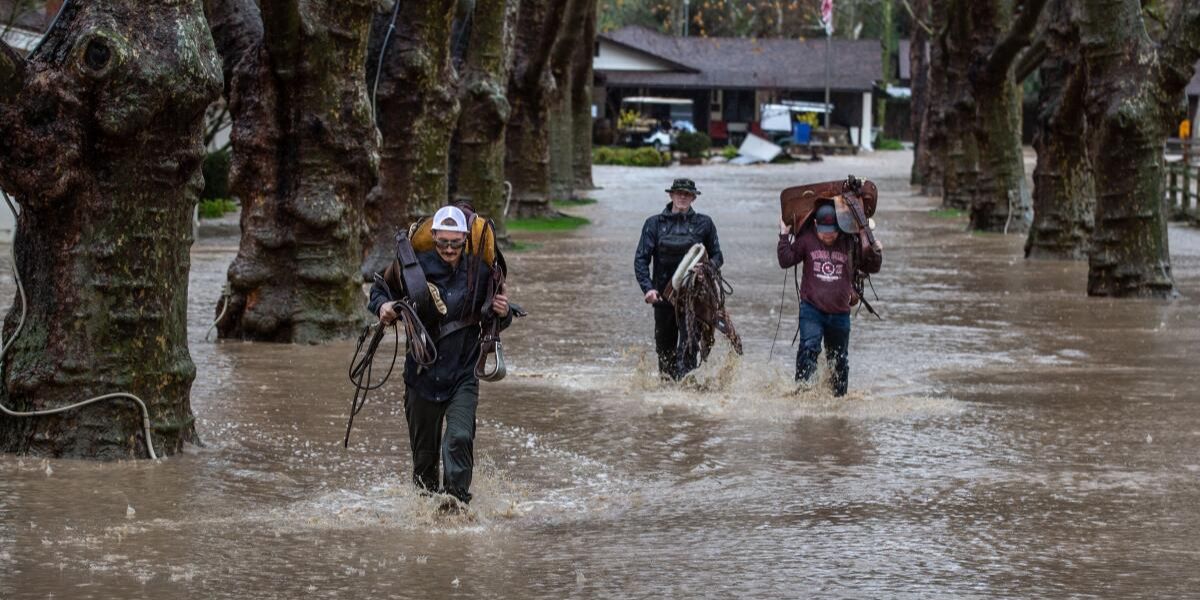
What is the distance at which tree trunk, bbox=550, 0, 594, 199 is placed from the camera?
33.6 m

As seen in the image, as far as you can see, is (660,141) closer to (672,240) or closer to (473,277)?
→ (672,240)

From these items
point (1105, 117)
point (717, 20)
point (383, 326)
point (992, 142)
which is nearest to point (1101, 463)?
point (383, 326)

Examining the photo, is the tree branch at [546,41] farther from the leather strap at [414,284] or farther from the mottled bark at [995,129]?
the leather strap at [414,284]

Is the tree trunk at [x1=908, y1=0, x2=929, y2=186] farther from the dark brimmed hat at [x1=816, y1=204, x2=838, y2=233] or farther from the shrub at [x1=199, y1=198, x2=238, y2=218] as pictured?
the dark brimmed hat at [x1=816, y1=204, x2=838, y2=233]

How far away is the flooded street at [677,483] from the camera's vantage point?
25.8ft

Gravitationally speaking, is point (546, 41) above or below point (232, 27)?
above

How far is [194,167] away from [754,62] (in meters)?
75.5

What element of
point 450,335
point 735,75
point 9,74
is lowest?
point 450,335

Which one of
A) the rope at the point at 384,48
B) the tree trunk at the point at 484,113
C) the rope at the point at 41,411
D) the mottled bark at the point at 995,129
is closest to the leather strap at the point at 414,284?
the rope at the point at 41,411

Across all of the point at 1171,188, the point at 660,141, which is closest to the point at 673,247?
the point at 1171,188

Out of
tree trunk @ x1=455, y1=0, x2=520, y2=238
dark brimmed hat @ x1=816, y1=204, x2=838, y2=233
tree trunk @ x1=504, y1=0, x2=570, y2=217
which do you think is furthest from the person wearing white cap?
tree trunk @ x1=504, y1=0, x2=570, y2=217

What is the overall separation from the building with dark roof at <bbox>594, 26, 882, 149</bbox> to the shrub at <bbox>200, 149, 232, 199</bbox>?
159 feet

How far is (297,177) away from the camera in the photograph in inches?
616

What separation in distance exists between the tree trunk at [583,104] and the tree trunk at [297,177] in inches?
951
